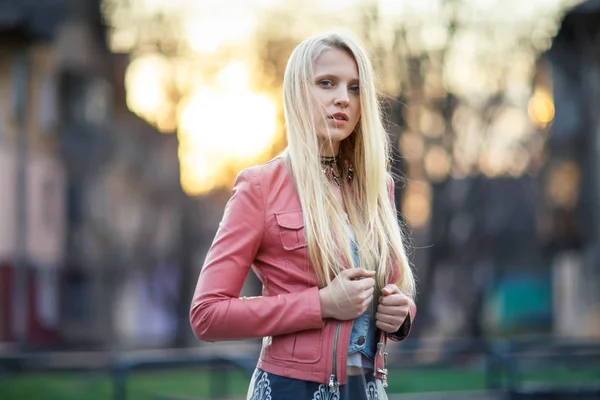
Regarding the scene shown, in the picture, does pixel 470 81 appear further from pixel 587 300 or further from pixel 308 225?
pixel 308 225

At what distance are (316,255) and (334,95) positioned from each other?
18.3 inches

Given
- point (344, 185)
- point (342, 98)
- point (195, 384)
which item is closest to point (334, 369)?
point (344, 185)

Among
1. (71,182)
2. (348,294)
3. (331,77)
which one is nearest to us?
(348,294)

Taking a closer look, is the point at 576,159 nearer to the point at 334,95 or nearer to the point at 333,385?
the point at 334,95

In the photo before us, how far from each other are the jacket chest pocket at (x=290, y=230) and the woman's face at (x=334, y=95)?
0.25 m

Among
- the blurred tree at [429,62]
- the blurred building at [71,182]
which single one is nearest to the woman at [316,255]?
the blurred tree at [429,62]

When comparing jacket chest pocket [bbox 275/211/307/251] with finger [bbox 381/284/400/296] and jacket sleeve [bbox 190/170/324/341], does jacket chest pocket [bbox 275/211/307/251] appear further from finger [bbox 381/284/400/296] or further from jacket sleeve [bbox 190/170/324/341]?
finger [bbox 381/284/400/296]

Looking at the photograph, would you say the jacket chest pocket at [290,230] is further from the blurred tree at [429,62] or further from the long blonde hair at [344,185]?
the blurred tree at [429,62]

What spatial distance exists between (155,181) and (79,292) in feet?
28.5

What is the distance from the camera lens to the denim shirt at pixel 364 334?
309 centimetres

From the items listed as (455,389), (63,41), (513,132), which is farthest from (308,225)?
(63,41)

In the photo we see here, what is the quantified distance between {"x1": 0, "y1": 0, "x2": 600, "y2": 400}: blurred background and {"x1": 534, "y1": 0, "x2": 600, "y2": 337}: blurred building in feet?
0.31

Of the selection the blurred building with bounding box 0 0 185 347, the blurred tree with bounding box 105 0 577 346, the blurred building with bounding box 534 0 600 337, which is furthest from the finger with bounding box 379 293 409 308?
the blurred building with bounding box 0 0 185 347

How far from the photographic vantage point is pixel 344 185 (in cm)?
330
